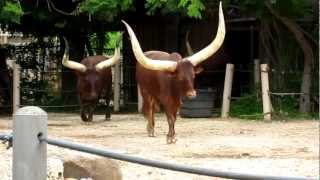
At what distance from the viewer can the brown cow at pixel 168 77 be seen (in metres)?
12.0

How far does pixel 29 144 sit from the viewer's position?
4.06 meters

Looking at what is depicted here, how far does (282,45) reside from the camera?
18.8m

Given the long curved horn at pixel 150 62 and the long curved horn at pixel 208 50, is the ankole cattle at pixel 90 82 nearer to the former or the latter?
the long curved horn at pixel 150 62

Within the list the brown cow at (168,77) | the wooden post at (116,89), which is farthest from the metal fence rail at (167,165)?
the wooden post at (116,89)

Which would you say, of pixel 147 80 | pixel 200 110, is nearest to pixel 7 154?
pixel 147 80

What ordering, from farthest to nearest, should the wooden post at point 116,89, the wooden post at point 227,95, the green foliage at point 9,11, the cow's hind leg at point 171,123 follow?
the wooden post at point 116,89 < the wooden post at point 227,95 < the green foliage at point 9,11 < the cow's hind leg at point 171,123

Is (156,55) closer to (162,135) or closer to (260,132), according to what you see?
(162,135)

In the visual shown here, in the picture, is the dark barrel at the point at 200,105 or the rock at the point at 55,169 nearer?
the rock at the point at 55,169

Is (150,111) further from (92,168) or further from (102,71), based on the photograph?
(92,168)

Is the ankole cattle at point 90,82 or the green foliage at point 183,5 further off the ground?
the green foliage at point 183,5

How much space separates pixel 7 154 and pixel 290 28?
9.54 meters

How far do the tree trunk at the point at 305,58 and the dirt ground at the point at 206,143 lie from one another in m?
1.48

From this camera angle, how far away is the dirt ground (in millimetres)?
9258

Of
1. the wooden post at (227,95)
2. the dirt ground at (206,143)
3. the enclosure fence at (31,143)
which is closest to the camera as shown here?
the enclosure fence at (31,143)
